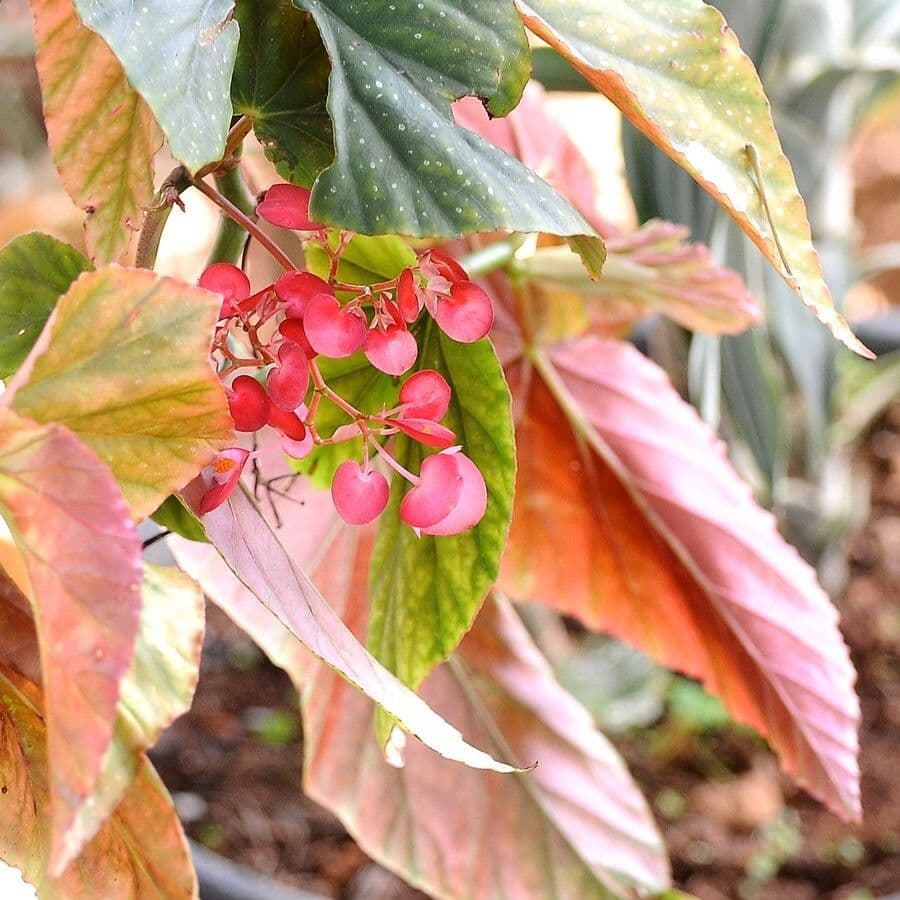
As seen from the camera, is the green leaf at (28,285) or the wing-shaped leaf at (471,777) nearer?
the green leaf at (28,285)

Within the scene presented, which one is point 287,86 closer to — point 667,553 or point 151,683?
point 151,683

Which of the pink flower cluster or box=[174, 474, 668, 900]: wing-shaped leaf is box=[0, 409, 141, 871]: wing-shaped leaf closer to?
the pink flower cluster

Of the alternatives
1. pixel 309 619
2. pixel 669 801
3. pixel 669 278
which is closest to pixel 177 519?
pixel 309 619

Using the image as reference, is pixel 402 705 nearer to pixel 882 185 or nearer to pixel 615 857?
pixel 615 857

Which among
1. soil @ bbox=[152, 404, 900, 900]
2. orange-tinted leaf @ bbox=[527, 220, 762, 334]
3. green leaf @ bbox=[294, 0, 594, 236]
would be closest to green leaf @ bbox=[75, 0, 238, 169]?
green leaf @ bbox=[294, 0, 594, 236]

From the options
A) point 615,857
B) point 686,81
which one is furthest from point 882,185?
point 686,81

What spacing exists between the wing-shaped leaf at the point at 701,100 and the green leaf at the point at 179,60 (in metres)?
0.06

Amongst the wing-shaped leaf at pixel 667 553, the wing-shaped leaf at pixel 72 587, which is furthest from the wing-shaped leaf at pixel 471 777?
the wing-shaped leaf at pixel 72 587

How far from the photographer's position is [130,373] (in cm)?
15

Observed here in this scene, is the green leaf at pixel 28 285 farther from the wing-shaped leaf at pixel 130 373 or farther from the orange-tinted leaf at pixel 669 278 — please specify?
the orange-tinted leaf at pixel 669 278

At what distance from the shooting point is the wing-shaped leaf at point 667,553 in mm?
373

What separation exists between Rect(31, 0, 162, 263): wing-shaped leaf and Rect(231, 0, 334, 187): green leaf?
2 cm

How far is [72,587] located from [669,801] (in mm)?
754

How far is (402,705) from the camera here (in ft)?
0.58
